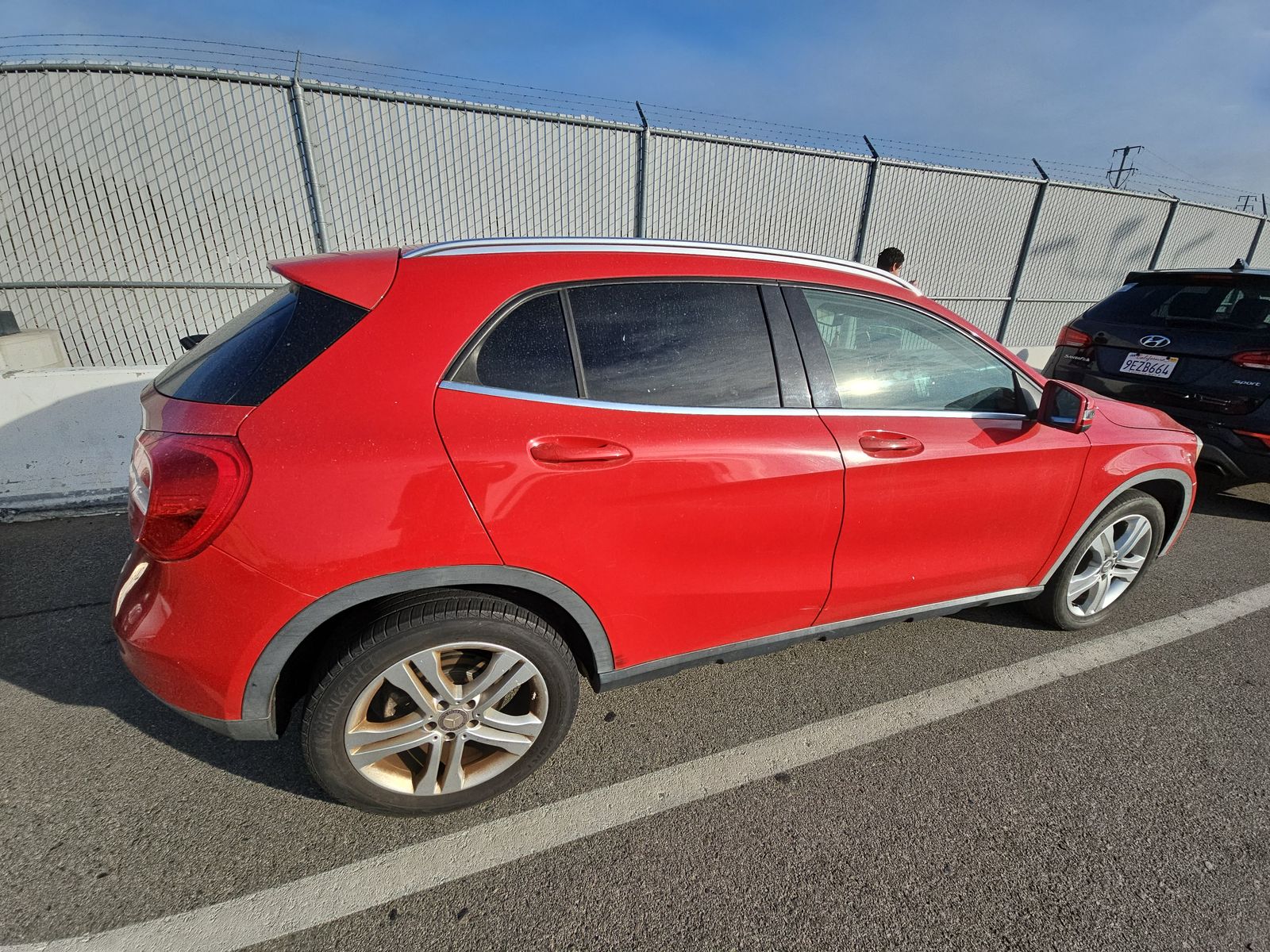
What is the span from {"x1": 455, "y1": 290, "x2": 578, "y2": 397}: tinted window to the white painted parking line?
132cm

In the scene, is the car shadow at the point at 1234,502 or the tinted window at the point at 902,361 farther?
the car shadow at the point at 1234,502

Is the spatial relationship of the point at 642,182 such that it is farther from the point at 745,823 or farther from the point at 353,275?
Answer: the point at 745,823

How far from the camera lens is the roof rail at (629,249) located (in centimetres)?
190

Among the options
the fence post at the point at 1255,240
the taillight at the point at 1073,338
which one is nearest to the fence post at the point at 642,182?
the taillight at the point at 1073,338

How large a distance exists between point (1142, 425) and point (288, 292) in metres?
3.49

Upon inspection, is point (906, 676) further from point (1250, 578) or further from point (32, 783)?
point (32, 783)

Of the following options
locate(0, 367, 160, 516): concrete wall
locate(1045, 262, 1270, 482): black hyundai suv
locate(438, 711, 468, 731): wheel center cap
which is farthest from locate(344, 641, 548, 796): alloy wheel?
locate(1045, 262, 1270, 482): black hyundai suv

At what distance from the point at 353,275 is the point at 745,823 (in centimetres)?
200

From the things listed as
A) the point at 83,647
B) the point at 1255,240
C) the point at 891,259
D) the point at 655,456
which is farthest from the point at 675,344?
the point at 1255,240

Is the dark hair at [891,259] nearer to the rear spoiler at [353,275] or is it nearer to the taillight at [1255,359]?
the taillight at [1255,359]

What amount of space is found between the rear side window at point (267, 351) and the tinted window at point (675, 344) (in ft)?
2.16

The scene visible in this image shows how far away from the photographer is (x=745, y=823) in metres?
1.98

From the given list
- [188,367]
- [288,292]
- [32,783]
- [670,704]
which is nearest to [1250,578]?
[670,704]

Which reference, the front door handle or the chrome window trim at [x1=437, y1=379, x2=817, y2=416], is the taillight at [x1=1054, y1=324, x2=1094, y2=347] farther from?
the chrome window trim at [x1=437, y1=379, x2=817, y2=416]
